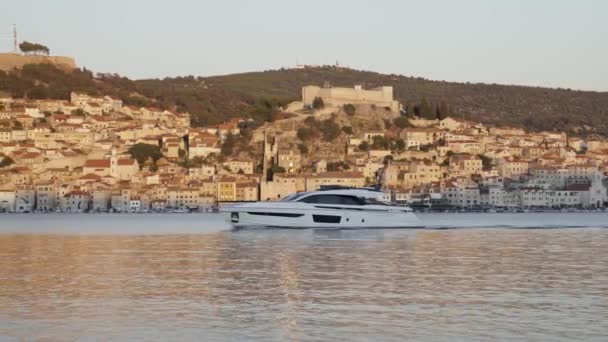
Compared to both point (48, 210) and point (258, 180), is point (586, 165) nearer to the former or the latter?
point (258, 180)

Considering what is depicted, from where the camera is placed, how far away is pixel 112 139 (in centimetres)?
11256

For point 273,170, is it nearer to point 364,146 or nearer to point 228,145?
point 228,145

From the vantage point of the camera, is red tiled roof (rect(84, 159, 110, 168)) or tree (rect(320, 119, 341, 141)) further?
tree (rect(320, 119, 341, 141))

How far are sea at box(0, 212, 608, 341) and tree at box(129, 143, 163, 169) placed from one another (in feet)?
243

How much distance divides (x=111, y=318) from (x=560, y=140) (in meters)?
117

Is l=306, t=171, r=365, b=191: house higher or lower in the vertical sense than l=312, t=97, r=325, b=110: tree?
lower

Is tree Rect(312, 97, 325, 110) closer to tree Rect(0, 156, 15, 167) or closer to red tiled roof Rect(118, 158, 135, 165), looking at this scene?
red tiled roof Rect(118, 158, 135, 165)

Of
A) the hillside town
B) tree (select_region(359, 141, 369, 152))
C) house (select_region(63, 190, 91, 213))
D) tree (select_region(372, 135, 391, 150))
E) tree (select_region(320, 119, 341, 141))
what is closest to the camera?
house (select_region(63, 190, 91, 213))

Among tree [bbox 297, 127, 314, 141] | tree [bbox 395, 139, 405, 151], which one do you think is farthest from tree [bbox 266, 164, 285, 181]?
tree [bbox 395, 139, 405, 151]

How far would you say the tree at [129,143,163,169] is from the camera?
106812mm

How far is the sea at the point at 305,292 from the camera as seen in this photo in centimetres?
1581

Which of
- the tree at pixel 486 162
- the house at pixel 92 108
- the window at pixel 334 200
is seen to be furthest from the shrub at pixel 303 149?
the window at pixel 334 200

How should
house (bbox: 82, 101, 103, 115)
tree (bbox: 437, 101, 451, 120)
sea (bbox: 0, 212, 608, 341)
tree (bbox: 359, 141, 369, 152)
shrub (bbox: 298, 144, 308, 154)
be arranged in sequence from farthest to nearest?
tree (bbox: 437, 101, 451, 120)
house (bbox: 82, 101, 103, 115)
tree (bbox: 359, 141, 369, 152)
shrub (bbox: 298, 144, 308, 154)
sea (bbox: 0, 212, 608, 341)

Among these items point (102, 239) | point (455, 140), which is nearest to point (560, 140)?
point (455, 140)
